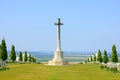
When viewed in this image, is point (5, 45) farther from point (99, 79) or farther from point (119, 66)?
point (99, 79)

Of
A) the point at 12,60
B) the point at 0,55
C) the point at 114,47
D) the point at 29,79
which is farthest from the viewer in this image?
the point at 12,60

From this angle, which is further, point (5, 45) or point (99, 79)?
point (5, 45)

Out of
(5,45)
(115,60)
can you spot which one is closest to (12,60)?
(5,45)

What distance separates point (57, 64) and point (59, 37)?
20.8 feet

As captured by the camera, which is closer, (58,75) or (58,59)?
(58,75)

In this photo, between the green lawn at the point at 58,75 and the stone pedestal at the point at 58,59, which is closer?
the green lawn at the point at 58,75

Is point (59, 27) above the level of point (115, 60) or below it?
above

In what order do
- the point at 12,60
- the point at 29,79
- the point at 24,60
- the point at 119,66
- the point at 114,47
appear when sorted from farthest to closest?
the point at 24,60
the point at 12,60
the point at 114,47
the point at 119,66
the point at 29,79

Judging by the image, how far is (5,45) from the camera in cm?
7675

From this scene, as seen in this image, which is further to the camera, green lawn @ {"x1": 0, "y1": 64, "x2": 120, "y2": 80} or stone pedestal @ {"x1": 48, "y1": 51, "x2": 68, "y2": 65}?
stone pedestal @ {"x1": 48, "y1": 51, "x2": 68, "y2": 65}

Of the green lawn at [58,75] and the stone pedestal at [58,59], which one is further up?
the stone pedestal at [58,59]

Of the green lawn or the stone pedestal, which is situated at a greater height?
the stone pedestal

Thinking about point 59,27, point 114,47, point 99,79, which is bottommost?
point 99,79

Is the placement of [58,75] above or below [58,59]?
below
